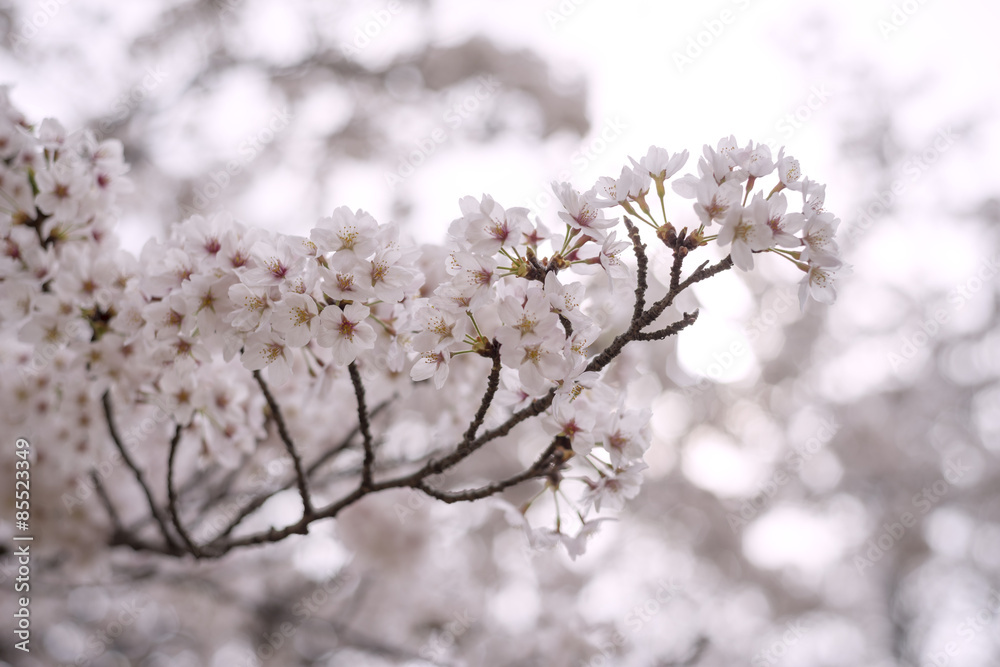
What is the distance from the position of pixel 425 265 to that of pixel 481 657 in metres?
3.93

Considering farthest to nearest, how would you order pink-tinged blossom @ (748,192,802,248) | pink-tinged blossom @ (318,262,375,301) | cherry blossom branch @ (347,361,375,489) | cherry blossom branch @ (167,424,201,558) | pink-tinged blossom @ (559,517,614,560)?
cherry blossom branch @ (167,424,201,558) < pink-tinged blossom @ (559,517,614,560) < cherry blossom branch @ (347,361,375,489) < pink-tinged blossom @ (318,262,375,301) < pink-tinged blossom @ (748,192,802,248)

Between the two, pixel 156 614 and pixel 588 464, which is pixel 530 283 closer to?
pixel 588 464

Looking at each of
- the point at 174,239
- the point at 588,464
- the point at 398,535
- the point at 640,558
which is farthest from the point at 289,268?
the point at 640,558

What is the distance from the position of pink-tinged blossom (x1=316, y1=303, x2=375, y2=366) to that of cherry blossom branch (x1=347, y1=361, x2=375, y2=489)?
34 mm

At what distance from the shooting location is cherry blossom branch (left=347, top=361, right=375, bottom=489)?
1238 millimetres

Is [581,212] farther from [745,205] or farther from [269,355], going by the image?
[269,355]

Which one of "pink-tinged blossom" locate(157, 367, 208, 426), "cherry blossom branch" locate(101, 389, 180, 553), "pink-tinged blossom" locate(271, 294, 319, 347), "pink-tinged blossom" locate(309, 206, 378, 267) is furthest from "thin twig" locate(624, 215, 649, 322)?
"cherry blossom branch" locate(101, 389, 180, 553)

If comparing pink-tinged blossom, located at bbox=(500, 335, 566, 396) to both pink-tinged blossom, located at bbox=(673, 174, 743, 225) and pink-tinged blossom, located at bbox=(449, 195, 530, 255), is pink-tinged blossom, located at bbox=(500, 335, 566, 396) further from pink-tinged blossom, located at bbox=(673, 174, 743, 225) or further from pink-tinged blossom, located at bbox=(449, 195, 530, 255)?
pink-tinged blossom, located at bbox=(673, 174, 743, 225)

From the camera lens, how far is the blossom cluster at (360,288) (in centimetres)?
110

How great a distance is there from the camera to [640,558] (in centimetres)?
904

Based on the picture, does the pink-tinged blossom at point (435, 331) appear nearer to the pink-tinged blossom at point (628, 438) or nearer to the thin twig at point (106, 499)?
the pink-tinged blossom at point (628, 438)

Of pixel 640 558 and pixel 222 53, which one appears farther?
pixel 640 558

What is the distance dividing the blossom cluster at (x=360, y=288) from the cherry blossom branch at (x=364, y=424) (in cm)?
3

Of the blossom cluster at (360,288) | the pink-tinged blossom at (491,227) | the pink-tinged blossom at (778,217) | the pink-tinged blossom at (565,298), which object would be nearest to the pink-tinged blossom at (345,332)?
the blossom cluster at (360,288)
